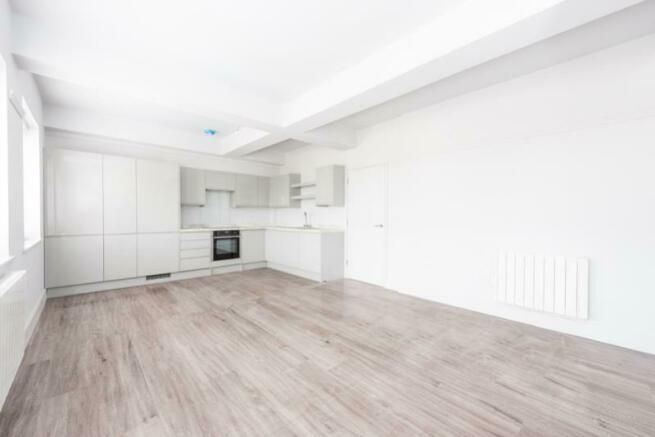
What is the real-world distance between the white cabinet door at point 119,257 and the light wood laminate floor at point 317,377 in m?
0.95

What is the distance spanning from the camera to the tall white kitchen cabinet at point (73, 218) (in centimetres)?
397

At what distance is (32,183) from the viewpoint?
344 centimetres

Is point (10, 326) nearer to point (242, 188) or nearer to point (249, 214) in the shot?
point (242, 188)

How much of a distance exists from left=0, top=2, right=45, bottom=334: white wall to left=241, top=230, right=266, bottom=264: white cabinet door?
311 cm

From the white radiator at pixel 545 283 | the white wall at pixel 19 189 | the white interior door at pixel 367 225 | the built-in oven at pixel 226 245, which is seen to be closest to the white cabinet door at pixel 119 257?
the white wall at pixel 19 189

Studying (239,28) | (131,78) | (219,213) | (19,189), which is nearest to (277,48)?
(239,28)

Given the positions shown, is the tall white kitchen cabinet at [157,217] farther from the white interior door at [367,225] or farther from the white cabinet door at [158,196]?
the white interior door at [367,225]

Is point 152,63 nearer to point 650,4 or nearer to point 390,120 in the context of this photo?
point 390,120

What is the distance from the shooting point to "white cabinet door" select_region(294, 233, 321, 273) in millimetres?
5113

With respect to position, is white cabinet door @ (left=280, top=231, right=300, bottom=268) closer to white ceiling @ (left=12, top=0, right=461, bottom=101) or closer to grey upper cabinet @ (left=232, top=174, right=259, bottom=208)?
grey upper cabinet @ (left=232, top=174, right=259, bottom=208)

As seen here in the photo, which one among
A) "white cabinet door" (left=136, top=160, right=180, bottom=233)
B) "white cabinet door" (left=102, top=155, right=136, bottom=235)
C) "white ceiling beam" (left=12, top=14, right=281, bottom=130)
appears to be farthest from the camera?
"white cabinet door" (left=136, top=160, right=180, bottom=233)

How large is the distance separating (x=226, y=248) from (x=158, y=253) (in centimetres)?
122

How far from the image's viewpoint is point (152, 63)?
2.93 meters

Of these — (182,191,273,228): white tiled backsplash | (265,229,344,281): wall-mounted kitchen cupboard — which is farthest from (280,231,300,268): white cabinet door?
(182,191,273,228): white tiled backsplash
